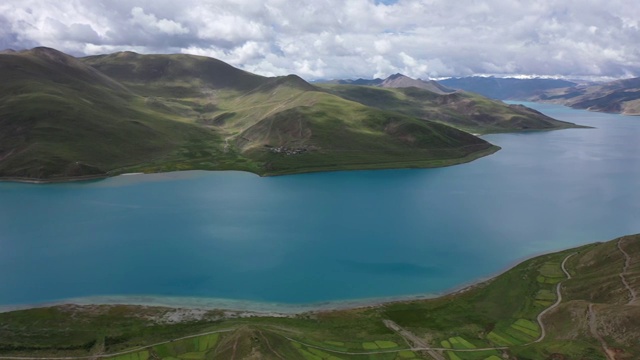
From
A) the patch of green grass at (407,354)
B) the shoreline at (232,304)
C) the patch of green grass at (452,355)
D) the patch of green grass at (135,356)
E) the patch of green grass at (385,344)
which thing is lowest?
the patch of green grass at (452,355)

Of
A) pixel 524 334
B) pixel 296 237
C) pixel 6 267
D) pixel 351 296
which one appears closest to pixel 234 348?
pixel 351 296

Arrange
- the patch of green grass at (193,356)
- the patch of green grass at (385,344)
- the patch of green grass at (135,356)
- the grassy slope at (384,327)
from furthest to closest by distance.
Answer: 1. the patch of green grass at (385,344)
2. the grassy slope at (384,327)
3. the patch of green grass at (135,356)
4. the patch of green grass at (193,356)

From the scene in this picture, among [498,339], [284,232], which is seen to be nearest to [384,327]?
[498,339]

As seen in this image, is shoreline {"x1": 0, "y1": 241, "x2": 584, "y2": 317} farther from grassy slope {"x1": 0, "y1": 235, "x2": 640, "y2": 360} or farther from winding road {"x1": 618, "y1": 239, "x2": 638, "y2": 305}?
winding road {"x1": 618, "y1": 239, "x2": 638, "y2": 305}

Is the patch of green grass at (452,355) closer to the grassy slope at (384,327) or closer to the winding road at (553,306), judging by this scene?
the grassy slope at (384,327)

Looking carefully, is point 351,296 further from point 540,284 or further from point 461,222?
point 461,222

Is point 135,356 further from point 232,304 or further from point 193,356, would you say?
point 232,304

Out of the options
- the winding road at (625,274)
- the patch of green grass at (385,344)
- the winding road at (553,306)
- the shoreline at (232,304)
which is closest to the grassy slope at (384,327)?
the patch of green grass at (385,344)
